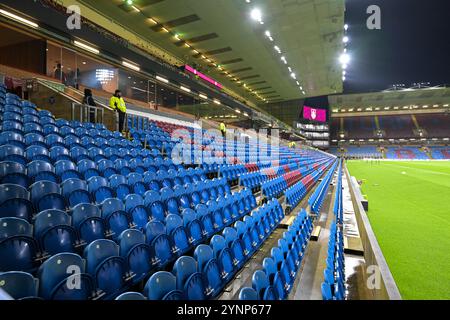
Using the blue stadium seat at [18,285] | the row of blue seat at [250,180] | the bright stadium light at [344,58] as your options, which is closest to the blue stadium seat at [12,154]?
the blue stadium seat at [18,285]

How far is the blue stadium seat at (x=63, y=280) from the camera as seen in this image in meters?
1.19

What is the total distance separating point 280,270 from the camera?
190 cm

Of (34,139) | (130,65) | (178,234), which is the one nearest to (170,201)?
(178,234)

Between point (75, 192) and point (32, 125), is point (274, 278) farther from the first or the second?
point (32, 125)

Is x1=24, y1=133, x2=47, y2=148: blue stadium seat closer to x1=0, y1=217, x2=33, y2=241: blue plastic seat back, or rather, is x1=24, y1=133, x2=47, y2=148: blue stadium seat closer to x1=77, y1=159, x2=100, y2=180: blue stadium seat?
x1=77, y1=159, x2=100, y2=180: blue stadium seat

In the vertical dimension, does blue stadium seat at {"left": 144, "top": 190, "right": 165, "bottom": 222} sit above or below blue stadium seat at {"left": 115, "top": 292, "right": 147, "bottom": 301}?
above

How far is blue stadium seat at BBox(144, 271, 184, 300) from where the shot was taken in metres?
1.29

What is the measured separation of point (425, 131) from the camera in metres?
31.0

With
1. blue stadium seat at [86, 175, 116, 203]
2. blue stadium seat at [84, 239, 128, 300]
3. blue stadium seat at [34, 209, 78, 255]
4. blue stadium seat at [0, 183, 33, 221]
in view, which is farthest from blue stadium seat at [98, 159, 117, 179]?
blue stadium seat at [84, 239, 128, 300]

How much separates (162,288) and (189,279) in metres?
0.19

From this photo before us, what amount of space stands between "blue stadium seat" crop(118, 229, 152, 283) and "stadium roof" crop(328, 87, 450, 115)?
33878 mm

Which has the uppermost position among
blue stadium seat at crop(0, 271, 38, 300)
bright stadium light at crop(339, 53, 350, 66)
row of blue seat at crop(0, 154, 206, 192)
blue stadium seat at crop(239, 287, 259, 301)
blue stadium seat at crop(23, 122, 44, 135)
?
bright stadium light at crop(339, 53, 350, 66)

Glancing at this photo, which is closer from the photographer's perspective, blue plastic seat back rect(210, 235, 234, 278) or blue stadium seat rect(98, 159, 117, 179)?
blue plastic seat back rect(210, 235, 234, 278)
